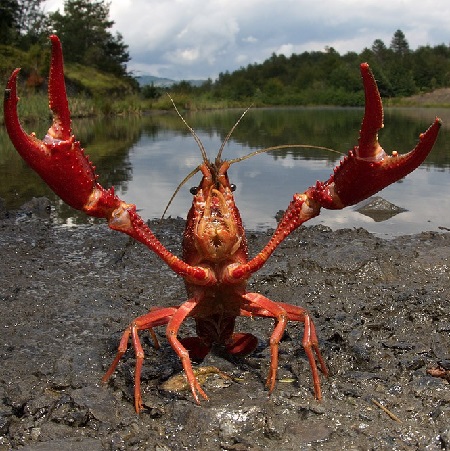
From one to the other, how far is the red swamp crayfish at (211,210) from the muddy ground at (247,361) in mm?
175

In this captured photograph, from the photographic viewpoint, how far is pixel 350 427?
3426 millimetres

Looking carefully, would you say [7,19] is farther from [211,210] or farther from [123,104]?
[211,210]

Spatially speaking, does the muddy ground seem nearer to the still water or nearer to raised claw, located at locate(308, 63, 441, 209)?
raised claw, located at locate(308, 63, 441, 209)

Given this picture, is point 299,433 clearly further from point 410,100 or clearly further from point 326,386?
point 410,100

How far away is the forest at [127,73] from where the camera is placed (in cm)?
4778

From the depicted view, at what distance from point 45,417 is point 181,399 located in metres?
0.84

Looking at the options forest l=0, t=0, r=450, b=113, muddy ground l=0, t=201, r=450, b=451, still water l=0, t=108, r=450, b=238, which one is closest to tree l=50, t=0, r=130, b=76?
forest l=0, t=0, r=450, b=113

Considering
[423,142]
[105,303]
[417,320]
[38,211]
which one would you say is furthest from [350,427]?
[38,211]

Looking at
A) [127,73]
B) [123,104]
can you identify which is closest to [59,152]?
[127,73]

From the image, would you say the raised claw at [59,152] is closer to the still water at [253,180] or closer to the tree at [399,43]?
the still water at [253,180]

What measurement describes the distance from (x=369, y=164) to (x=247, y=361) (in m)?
1.70

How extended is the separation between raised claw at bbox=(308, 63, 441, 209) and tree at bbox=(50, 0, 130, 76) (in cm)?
6531

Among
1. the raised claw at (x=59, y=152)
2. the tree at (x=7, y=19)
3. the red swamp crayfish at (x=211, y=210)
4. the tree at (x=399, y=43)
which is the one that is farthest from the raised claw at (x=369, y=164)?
the tree at (x=399, y=43)

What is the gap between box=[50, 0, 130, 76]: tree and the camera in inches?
2633
